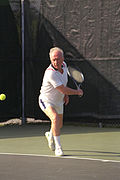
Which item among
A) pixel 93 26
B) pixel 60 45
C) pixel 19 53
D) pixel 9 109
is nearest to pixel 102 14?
pixel 93 26

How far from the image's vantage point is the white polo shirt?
25.4ft

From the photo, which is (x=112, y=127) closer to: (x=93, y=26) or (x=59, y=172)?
(x=93, y=26)

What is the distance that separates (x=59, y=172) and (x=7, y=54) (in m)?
Answer: 5.29

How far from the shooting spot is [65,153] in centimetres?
819

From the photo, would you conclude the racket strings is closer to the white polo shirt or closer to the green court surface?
the white polo shirt

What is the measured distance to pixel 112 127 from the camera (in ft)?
36.4

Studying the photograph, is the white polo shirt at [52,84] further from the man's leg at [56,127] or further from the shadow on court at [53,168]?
the shadow on court at [53,168]

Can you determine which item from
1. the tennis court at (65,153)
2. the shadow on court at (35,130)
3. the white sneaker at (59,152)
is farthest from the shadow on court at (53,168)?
the shadow on court at (35,130)

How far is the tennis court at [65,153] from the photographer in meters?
6.66

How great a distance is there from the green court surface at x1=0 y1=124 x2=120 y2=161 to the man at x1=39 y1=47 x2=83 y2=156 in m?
0.42

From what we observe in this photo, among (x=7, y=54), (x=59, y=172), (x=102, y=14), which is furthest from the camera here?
(x=7, y=54)

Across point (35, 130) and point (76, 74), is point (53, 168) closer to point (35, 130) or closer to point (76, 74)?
point (76, 74)

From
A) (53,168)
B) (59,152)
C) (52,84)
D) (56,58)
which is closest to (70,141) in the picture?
(59,152)

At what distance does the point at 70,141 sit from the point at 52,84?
1943 mm
